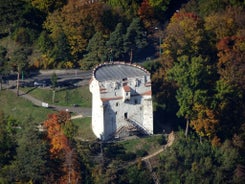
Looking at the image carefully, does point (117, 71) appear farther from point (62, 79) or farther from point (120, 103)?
point (62, 79)

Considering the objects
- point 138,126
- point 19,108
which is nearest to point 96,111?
point 138,126

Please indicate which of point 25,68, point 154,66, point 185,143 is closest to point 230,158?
point 185,143

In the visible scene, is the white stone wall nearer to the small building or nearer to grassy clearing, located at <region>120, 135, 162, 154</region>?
the small building

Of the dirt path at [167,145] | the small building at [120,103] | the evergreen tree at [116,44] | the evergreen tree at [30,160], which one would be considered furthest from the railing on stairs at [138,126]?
the evergreen tree at [116,44]

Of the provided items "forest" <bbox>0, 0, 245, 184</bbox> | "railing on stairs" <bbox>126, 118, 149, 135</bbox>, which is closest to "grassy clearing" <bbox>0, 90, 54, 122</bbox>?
"forest" <bbox>0, 0, 245, 184</bbox>

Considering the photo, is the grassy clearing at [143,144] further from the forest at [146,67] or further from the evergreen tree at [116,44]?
the evergreen tree at [116,44]

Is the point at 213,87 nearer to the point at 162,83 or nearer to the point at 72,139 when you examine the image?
the point at 162,83
